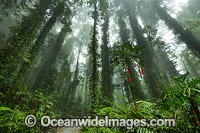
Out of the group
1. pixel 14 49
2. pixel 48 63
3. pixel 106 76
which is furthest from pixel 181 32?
pixel 48 63

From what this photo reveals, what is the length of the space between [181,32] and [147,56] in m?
4.57

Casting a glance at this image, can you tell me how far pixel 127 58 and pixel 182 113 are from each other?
5.35ft

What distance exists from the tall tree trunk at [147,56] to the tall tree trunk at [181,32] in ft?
11.0

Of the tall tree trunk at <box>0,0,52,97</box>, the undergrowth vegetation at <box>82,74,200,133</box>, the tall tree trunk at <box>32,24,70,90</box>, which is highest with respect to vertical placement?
the tall tree trunk at <box>32,24,70,90</box>

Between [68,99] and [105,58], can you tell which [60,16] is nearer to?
[105,58]

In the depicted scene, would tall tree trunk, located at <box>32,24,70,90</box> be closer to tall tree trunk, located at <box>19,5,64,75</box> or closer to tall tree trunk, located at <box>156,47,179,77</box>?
tall tree trunk, located at <box>19,5,64,75</box>

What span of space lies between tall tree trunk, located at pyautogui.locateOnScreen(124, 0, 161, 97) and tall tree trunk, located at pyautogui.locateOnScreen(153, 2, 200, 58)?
335 cm

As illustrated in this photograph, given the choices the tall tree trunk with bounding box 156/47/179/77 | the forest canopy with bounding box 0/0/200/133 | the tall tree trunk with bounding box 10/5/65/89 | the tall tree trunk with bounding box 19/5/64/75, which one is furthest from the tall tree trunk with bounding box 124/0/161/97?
the tall tree trunk with bounding box 10/5/65/89

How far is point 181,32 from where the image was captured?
31.7 feet

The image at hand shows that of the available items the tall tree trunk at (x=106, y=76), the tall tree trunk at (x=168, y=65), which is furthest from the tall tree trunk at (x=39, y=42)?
the tall tree trunk at (x=168, y=65)

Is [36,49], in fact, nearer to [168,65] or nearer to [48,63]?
[48,63]

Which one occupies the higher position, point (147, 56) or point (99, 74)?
point (147, 56)

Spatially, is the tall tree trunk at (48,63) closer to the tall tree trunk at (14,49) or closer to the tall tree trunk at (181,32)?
the tall tree trunk at (14,49)

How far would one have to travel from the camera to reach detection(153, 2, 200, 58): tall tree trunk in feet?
28.6
